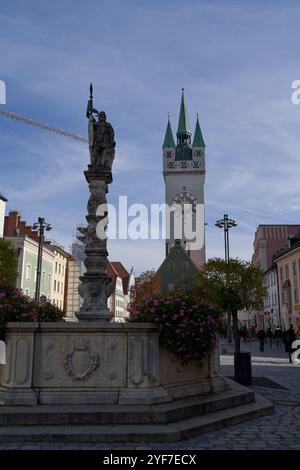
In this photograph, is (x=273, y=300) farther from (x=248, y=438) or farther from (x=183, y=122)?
(x=183, y=122)

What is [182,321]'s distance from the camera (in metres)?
8.09

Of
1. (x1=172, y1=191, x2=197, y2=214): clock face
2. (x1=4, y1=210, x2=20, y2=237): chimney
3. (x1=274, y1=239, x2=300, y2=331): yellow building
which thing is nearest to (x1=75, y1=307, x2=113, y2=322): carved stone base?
(x1=274, y1=239, x2=300, y2=331): yellow building

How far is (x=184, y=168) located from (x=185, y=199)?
296 inches

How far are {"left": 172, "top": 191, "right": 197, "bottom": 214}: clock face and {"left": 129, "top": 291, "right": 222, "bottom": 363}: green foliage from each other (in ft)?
291

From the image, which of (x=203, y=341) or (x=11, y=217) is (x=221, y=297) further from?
(x=11, y=217)

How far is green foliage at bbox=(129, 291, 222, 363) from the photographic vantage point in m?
7.97

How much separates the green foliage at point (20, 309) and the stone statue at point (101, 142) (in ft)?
13.3

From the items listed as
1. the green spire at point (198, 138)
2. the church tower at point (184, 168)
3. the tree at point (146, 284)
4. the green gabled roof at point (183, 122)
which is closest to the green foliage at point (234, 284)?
the tree at point (146, 284)

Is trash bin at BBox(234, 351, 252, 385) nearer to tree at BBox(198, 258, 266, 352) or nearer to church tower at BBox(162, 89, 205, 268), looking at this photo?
tree at BBox(198, 258, 266, 352)

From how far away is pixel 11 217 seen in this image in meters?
51.7

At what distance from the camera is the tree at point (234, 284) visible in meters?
22.8

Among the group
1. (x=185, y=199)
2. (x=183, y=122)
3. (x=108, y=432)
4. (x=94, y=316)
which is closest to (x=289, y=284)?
(x=94, y=316)

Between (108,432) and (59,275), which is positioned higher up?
(59,275)
